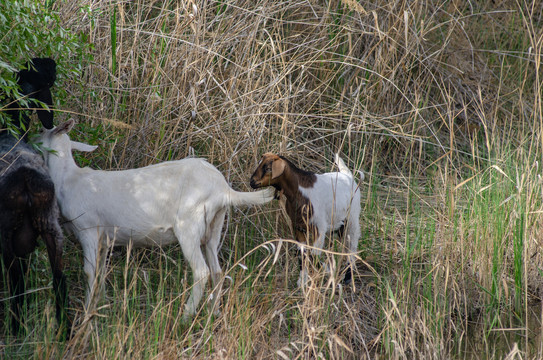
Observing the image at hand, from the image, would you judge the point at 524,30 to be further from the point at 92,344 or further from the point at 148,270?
the point at 92,344

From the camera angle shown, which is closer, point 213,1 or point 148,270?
point 148,270

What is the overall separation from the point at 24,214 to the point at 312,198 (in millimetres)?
1831

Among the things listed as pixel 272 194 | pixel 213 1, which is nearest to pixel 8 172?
pixel 272 194

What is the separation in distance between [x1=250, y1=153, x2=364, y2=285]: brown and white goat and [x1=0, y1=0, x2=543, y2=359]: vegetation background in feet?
0.63

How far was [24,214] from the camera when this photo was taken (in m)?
3.90

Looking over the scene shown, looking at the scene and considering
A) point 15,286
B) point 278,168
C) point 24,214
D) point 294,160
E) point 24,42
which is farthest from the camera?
point 294,160

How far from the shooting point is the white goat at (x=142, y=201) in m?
4.29

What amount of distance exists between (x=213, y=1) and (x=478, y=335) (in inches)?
137

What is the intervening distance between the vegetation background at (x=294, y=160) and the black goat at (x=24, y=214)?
147 mm

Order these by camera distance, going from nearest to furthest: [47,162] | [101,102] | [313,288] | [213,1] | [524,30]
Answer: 1. [313,288]
2. [47,162]
3. [101,102]
4. [213,1]
5. [524,30]

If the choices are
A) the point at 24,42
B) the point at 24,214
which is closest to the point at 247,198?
the point at 24,214

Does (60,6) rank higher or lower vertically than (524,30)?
higher

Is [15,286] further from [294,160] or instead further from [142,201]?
[294,160]

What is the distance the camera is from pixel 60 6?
5.50 meters
